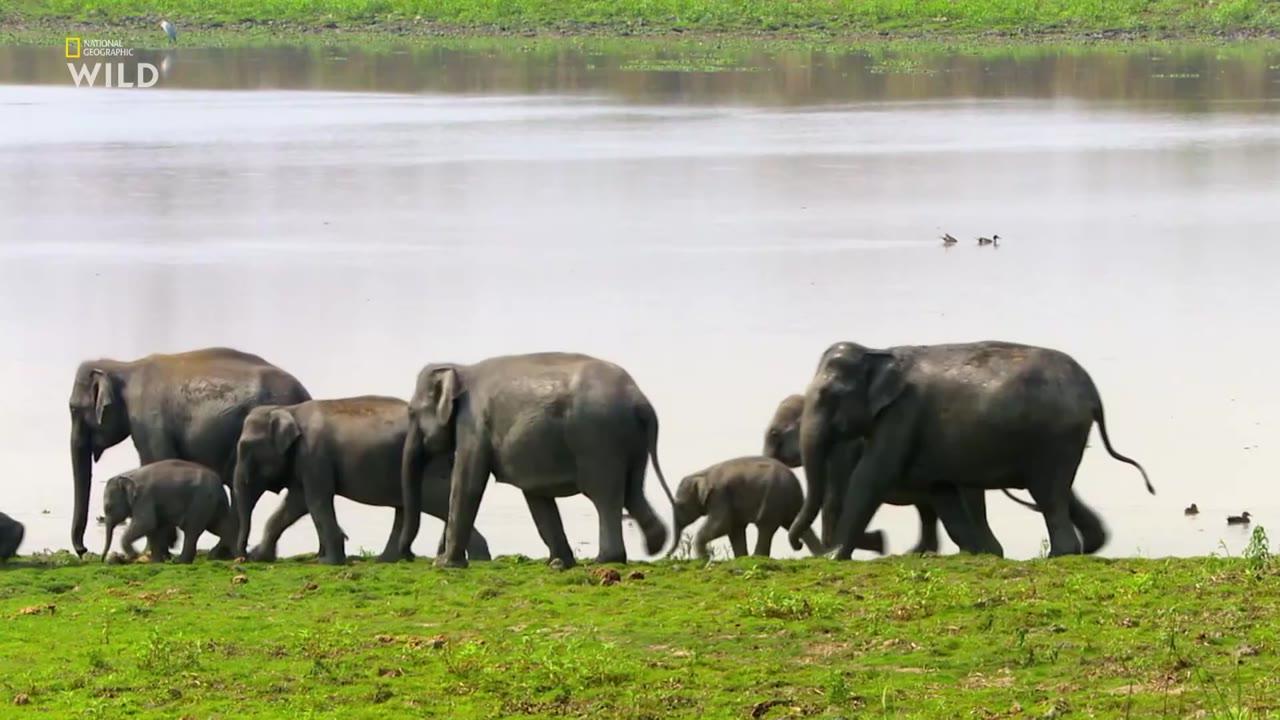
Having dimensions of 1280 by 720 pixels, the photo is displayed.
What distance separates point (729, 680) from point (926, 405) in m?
3.77

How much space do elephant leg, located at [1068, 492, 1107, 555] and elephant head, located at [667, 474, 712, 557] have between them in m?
1.79

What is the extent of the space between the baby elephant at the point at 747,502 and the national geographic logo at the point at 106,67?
4101 centimetres

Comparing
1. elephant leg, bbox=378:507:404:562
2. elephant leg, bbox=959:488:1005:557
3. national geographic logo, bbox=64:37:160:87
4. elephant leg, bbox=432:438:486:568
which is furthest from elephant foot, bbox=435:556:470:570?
national geographic logo, bbox=64:37:160:87

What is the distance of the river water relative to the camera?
1591cm

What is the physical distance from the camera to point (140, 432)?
13.8m

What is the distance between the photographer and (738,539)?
12.9m

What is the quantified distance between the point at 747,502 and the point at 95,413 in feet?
11.9

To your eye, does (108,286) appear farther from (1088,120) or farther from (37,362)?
(1088,120)

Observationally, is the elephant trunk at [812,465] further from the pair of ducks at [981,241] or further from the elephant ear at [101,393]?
the pair of ducks at [981,241]

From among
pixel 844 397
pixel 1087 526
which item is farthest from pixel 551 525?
pixel 1087 526

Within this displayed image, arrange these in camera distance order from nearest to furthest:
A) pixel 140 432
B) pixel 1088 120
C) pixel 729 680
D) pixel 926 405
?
1. pixel 729 680
2. pixel 926 405
3. pixel 140 432
4. pixel 1088 120

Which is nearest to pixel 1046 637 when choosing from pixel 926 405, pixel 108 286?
pixel 926 405

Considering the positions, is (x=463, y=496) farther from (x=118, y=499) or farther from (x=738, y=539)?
(x=118, y=499)

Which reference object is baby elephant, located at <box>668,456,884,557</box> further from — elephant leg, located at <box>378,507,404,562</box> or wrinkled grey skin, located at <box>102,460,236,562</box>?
wrinkled grey skin, located at <box>102,460,236,562</box>
